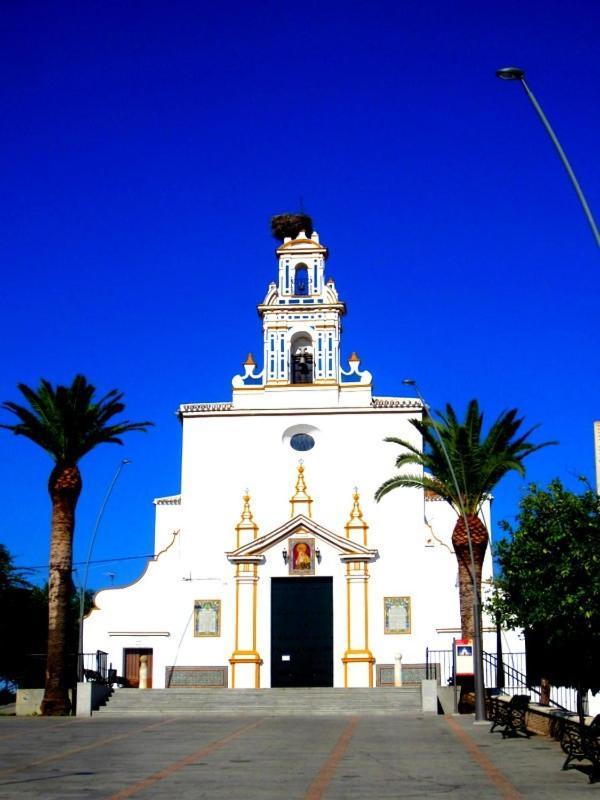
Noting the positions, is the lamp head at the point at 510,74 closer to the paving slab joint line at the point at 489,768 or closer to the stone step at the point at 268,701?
the paving slab joint line at the point at 489,768

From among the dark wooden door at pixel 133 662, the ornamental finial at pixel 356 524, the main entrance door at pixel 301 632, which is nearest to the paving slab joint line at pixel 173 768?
the main entrance door at pixel 301 632

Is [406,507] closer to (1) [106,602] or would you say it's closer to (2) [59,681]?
(1) [106,602]

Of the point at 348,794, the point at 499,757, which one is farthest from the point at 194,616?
the point at 348,794

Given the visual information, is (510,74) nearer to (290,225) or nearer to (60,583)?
(60,583)

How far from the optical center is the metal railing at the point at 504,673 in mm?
38250

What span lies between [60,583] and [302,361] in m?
15.5

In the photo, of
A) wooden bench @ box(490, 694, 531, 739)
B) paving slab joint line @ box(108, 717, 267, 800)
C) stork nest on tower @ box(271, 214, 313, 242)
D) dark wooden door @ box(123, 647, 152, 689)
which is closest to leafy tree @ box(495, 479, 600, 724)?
wooden bench @ box(490, 694, 531, 739)

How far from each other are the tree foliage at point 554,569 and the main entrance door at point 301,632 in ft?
44.8

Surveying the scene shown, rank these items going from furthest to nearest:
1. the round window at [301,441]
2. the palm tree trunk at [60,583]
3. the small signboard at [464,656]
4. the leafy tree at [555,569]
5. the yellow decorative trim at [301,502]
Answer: the round window at [301,441]
the yellow decorative trim at [301,502]
the palm tree trunk at [60,583]
the small signboard at [464,656]
the leafy tree at [555,569]

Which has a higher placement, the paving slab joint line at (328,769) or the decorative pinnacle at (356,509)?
the decorative pinnacle at (356,509)

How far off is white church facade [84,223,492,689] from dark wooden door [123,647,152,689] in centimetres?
4

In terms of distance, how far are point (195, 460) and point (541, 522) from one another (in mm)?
20270

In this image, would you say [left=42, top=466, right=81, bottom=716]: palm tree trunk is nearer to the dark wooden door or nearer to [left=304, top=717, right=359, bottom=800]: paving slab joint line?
the dark wooden door

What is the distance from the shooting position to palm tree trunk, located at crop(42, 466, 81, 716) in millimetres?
34344
